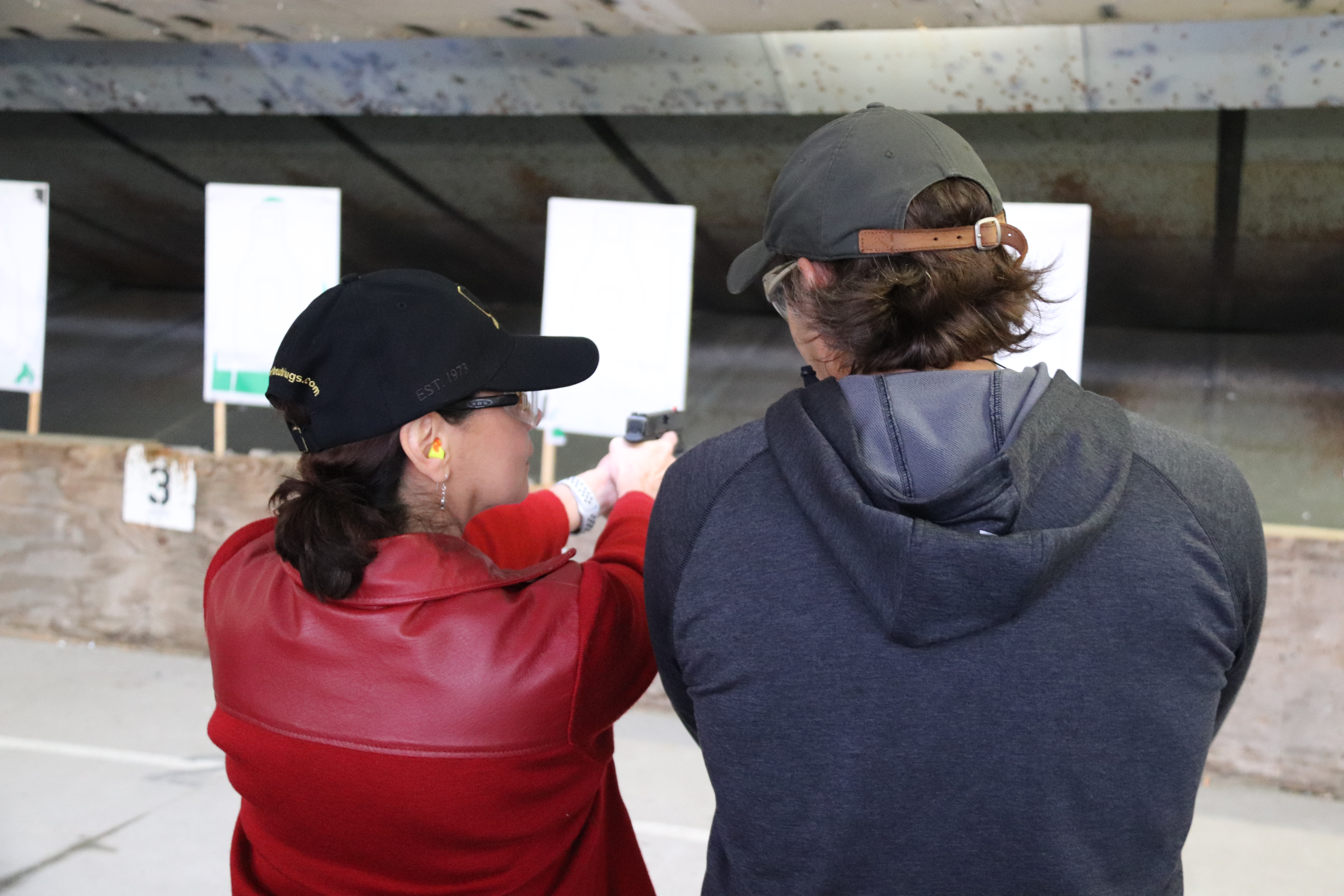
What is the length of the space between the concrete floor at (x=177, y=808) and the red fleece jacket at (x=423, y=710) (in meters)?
1.09

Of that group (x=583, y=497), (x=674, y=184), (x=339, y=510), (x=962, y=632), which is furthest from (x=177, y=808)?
(x=674, y=184)

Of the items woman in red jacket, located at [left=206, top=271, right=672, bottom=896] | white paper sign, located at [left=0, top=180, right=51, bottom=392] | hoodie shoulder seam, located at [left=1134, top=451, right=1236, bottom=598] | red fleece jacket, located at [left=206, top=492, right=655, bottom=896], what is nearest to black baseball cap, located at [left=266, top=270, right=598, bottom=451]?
woman in red jacket, located at [left=206, top=271, right=672, bottom=896]

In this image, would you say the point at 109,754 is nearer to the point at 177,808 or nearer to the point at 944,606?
the point at 177,808

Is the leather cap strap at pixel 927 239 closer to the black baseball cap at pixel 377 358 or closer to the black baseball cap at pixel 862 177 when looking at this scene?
the black baseball cap at pixel 862 177

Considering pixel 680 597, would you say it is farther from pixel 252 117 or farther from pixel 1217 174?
pixel 252 117

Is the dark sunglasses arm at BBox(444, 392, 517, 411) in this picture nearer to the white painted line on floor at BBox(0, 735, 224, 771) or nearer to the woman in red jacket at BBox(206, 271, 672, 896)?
the woman in red jacket at BBox(206, 271, 672, 896)

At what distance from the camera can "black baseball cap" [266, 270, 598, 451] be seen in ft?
2.83

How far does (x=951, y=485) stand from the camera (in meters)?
0.65

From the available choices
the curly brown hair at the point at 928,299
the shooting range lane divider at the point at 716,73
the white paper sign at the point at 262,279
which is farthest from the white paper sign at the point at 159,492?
the curly brown hair at the point at 928,299

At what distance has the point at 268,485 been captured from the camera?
2.80 metres

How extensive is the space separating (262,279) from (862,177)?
2.63 m

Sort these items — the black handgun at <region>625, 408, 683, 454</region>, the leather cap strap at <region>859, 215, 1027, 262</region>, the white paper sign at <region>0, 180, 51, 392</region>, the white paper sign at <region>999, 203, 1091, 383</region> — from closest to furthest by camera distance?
the leather cap strap at <region>859, 215, 1027, 262</region> → the black handgun at <region>625, 408, 683, 454</region> → the white paper sign at <region>999, 203, 1091, 383</region> → the white paper sign at <region>0, 180, 51, 392</region>

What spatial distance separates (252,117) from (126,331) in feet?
4.43

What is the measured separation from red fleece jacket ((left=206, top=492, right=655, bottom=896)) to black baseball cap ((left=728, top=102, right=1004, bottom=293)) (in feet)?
1.08
